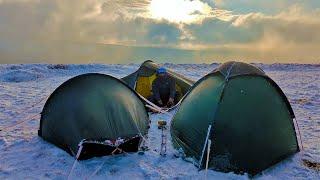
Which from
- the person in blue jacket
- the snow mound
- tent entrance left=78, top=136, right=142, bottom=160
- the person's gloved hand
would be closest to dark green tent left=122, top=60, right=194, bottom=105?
the person in blue jacket

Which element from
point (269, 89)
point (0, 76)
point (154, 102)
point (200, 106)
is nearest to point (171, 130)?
point (200, 106)

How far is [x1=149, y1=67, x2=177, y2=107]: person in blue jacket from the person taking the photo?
13.8m

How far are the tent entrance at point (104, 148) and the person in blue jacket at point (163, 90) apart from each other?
Result: 15.5 feet

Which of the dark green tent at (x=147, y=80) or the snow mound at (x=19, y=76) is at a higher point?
the dark green tent at (x=147, y=80)

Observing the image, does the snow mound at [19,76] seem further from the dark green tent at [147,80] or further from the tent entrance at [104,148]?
the tent entrance at [104,148]

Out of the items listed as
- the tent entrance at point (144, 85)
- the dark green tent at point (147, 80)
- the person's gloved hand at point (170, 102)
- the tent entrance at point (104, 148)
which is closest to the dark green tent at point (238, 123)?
the tent entrance at point (104, 148)

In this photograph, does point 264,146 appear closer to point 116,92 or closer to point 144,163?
point 144,163

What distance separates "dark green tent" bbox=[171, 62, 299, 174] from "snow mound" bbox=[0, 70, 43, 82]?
55.2ft

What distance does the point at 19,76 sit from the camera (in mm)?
24516

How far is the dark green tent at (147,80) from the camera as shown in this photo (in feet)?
48.4

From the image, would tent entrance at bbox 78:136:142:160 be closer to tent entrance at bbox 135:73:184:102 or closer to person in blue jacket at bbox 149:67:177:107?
person in blue jacket at bbox 149:67:177:107

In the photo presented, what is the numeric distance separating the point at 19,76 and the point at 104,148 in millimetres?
17458

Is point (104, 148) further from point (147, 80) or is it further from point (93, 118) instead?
point (147, 80)

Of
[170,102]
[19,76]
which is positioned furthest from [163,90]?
[19,76]
